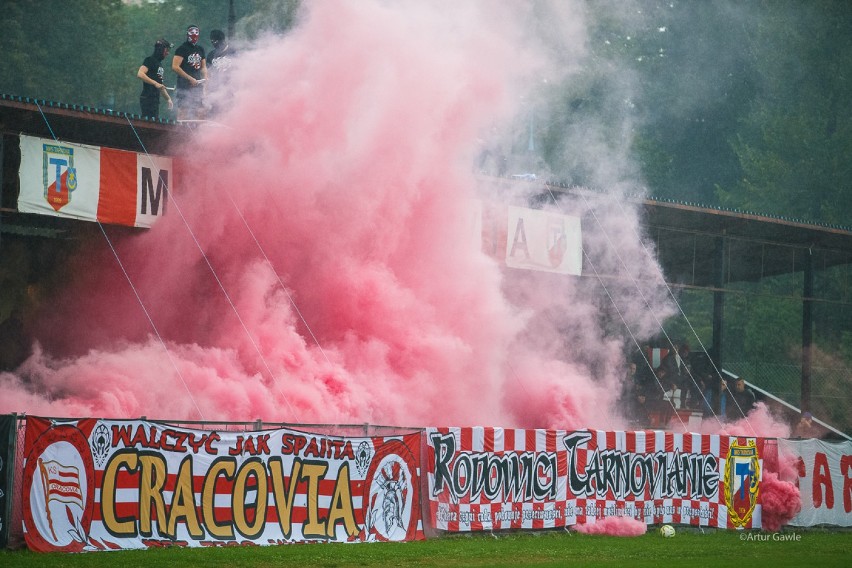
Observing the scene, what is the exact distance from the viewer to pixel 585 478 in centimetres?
1694

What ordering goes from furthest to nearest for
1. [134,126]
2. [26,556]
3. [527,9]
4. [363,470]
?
[527,9] < [134,126] < [363,470] < [26,556]

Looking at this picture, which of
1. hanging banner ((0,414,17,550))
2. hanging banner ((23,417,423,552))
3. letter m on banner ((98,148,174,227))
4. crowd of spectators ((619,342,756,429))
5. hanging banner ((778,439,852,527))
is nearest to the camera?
hanging banner ((0,414,17,550))

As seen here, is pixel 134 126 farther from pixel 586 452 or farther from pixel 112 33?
pixel 112 33

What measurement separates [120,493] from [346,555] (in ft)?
8.84

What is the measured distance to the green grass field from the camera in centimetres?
1206

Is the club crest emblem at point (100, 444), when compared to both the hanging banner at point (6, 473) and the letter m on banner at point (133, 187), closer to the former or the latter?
the hanging banner at point (6, 473)

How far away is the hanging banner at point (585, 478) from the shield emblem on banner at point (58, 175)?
8146 millimetres

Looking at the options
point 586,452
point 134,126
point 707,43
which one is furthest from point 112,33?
point 586,452

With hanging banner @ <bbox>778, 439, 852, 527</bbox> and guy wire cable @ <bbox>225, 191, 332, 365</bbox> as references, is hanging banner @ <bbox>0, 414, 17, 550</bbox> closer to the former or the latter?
guy wire cable @ <bbox>225, 191, 332, 365</bbox>

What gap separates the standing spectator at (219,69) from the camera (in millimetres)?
21297

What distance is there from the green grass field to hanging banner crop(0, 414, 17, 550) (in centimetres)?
31

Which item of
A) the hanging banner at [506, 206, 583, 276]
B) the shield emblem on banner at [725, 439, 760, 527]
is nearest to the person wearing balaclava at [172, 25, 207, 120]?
the hanging banner at [506, 206, 583, 276]

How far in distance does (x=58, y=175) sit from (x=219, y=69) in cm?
389

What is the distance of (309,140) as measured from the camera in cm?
2127
